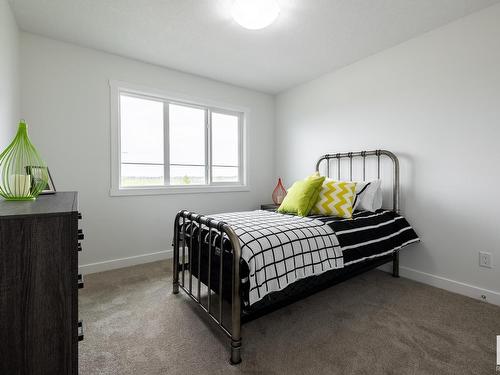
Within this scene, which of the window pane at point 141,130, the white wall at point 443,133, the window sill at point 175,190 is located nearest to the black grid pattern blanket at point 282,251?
the white wall at point 443,133

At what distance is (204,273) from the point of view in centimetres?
185

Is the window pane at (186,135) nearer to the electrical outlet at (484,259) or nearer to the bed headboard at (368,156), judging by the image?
the bed headboard at (368,156)

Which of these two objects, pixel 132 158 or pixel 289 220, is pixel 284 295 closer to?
pixel 289 220

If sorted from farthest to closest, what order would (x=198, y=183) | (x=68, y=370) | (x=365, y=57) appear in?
(x=198, y=183)
(x=365, y=57)
(x=68, y=370)

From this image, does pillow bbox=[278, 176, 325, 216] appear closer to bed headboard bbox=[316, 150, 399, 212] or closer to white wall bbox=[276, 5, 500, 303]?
bed headboard bbox=[316, 150, 399, 212]

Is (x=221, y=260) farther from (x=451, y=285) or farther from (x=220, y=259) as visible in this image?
(x=451, y=285)

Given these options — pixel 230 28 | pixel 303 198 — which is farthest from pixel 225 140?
pixel 303 198

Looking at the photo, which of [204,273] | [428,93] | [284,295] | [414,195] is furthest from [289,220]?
[428,93]

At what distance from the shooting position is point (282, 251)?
5.14ft

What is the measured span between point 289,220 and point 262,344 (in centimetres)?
85

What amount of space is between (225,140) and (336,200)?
194 cm

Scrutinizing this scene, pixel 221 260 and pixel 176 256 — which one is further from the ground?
pixel 221 260

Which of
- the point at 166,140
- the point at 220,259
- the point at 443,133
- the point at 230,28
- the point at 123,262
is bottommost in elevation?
the point at 123,262

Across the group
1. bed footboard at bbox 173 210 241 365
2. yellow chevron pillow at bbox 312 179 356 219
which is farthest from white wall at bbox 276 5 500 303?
bed footboard at bbox 173 210 241 365
